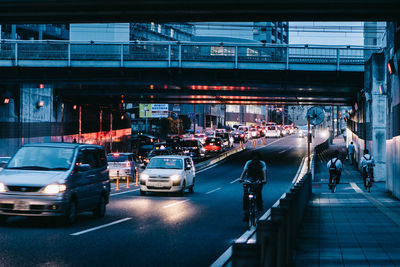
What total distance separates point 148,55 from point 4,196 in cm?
2570

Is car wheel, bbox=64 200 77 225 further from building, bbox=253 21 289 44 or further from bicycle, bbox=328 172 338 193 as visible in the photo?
building, bbox=253 21 289 44

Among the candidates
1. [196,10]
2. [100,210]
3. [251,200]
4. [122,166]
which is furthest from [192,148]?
[251,200]

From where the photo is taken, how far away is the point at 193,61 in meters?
37.5

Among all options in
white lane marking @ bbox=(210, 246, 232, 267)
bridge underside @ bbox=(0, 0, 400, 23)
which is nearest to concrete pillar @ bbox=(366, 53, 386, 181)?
bridge underside @ bbox=(0, 0, 400, 23)

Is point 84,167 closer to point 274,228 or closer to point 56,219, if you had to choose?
point 56,219

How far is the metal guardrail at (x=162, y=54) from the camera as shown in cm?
3728

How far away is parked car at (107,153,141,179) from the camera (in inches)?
1243

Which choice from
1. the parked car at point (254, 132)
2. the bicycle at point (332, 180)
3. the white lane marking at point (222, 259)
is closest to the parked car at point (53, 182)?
the white lane marking at point (222, 259)

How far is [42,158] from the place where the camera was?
1375cm

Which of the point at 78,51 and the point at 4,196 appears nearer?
the point at 4,196

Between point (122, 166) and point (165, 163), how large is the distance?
7.67 meters

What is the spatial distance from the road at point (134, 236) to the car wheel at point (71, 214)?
7.5 inches

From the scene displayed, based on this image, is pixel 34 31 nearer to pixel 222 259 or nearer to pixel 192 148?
pixel 192 148

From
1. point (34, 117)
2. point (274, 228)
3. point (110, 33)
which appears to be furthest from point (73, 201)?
point (110, 33)
